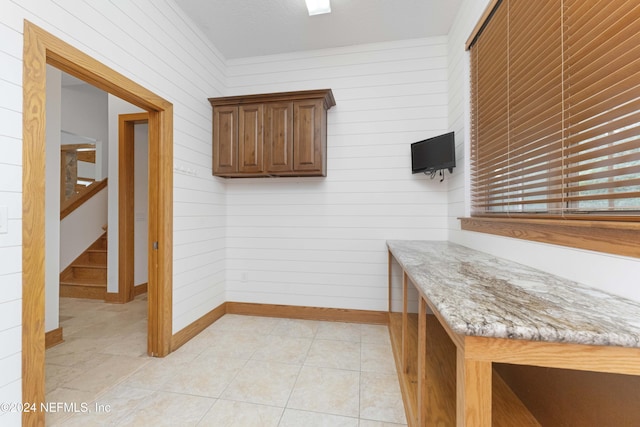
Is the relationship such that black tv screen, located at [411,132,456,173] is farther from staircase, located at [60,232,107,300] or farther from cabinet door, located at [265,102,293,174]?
staircase, located at [60,232,107,300]

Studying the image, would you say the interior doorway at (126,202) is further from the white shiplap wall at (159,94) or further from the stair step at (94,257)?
the white shiplap wall at (159,94)

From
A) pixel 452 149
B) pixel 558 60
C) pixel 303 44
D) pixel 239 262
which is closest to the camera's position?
pixel 558 60

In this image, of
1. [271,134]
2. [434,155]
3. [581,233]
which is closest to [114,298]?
[271,134]

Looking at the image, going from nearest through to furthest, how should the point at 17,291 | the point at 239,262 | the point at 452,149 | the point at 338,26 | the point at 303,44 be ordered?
the point at 17,291, the point at 452,149, the point at 338,26, the point at 303,44, the point at 239,262

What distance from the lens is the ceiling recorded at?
255 centimetres

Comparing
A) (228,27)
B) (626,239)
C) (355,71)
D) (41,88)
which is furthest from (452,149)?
(41,88)

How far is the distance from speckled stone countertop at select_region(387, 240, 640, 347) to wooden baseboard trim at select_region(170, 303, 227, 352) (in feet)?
7.46

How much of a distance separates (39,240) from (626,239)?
2.68 meters

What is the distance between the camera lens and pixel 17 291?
1.41 m

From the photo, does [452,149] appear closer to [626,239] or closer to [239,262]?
[626,239]

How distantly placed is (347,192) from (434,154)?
3.32 ft

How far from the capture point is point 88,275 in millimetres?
4301

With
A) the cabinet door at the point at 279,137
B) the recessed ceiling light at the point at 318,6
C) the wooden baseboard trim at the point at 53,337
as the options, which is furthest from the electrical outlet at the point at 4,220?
the recessed ceiling light at the point at 318,6

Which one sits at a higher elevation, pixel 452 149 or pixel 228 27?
pixel 228 27
